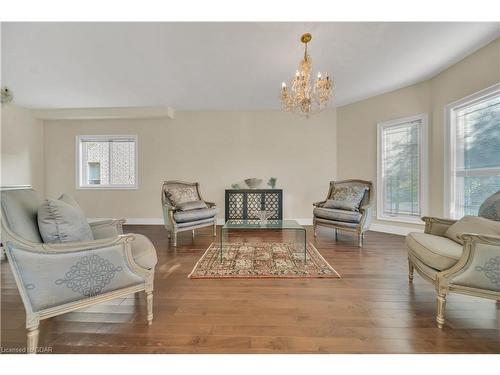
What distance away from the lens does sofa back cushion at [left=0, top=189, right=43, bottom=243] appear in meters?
1.13

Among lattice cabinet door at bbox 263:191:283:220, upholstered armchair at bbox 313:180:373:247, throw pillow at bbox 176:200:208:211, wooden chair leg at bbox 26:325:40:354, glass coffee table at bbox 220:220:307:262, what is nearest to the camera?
Answer: wooden chair leg at bbox 26:325:40:354

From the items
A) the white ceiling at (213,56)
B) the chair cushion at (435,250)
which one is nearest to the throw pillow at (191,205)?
the white ceiling at (213,56)

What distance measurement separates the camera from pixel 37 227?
128 centimetres

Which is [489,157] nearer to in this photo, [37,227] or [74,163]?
[37,227]

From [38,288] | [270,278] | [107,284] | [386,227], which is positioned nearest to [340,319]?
[270,278]

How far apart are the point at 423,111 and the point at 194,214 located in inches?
168

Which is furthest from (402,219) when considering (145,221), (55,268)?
(145,221)

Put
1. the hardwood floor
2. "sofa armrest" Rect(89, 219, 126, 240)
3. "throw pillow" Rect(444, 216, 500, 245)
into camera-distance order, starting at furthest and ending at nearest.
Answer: "sofa armrest" Rect(89, 219, 126, 240)
"throw pillow" Rect(444, 216, 500, 245)
the hardwood floor

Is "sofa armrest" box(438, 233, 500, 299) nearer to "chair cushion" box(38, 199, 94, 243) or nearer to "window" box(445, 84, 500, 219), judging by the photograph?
"window" box(445, 84, 500, 219)

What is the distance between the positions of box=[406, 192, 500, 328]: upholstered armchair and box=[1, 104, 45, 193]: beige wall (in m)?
6.73

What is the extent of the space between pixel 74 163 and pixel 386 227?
6.92 meters

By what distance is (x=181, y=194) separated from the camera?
3.73 metres

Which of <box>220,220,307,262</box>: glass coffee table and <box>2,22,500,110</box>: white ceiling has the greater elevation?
<box>2,22,500,110</box>: white ceiling

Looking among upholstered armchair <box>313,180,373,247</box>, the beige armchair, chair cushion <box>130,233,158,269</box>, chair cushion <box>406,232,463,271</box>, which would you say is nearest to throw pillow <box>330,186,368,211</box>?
upholstered armchair <box>313,180,373,247</box>
